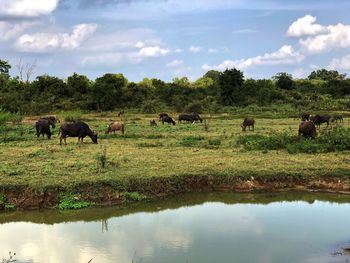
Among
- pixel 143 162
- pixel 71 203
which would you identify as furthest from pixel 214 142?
pixel 71 203

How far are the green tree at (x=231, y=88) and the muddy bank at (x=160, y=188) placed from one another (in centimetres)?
3873

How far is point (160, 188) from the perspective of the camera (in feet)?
45.7

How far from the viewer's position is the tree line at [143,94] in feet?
163

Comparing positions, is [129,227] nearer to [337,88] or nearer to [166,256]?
[166,256]

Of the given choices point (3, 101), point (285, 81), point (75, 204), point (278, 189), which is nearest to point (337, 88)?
point (285, 81)

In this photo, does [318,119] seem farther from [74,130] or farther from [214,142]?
[74,130]

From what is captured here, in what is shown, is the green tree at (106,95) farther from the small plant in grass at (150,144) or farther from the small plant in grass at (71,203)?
the small plant in grass at (71,203)

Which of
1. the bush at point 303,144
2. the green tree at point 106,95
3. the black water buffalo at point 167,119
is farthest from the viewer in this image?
the green tree at point 106,95

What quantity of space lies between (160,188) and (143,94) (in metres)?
43.7

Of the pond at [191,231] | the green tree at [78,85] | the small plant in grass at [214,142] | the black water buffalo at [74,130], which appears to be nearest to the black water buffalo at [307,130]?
the small plant in grass at [214,142]

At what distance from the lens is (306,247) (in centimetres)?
967

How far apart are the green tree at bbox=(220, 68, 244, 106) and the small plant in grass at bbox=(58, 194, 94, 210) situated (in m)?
41.3

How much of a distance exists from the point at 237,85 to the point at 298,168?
1531 inches

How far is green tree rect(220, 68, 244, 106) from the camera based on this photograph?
53.1 meters
